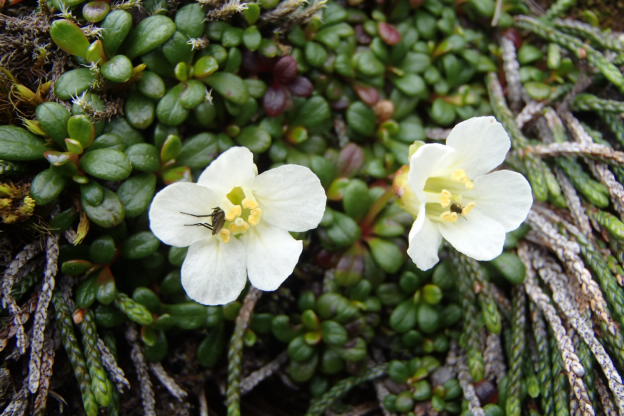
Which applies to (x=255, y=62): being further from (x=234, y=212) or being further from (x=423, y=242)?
(x=423, y=242)

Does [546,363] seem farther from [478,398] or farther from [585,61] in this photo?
[585,61]

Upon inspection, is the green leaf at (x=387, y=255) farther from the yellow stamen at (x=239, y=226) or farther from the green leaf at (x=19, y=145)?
the green leaf at (x=19, y=145)

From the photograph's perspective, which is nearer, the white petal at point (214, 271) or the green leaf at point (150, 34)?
the white petal at point (214, 271)

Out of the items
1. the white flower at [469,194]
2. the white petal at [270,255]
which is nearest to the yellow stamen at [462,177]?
the white flower at [469,194]

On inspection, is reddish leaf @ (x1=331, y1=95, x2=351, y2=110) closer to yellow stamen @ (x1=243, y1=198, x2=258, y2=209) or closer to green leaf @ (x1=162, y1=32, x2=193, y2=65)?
green leaf @ (x1=162, y1=32, x2=193, y2=65)

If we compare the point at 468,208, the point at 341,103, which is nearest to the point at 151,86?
the point at 341,103

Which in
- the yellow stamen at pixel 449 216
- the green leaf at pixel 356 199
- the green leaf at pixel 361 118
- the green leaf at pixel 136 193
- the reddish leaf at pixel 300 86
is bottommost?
the green leaf at pixel 356 199
